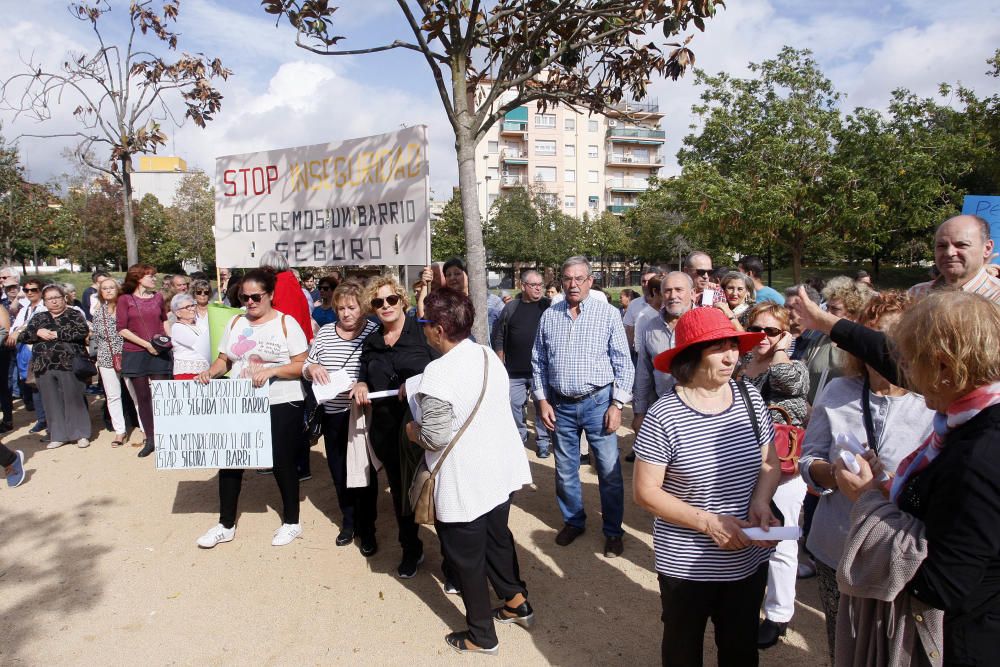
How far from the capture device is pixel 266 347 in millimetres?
4277

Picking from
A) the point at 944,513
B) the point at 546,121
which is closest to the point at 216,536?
the point at 944,513

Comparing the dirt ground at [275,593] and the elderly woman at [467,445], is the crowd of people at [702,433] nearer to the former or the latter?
the elderly woman at [467,445]

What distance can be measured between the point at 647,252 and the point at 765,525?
45443 millimetres

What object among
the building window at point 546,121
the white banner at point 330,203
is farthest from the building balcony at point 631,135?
the white banner at point 330,203

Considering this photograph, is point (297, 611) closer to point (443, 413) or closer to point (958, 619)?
point (443, 413)

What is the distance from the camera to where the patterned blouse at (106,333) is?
22.7ft

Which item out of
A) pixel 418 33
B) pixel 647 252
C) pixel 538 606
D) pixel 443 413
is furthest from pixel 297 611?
pixel 647 252

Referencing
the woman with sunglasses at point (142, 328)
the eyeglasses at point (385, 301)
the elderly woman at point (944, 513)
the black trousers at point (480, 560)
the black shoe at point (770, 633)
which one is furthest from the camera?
the woman with sunglasses at point (142, 328)

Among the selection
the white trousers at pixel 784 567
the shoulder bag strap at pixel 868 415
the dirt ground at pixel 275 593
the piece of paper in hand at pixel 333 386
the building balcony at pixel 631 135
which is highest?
the building balcony at pixel 631 135

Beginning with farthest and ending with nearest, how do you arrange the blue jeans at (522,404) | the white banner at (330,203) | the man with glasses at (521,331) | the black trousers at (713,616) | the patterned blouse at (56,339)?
the patterned blouse at (56,339)
the blue jeans at (522,404)
the man with glasses at (521,331)
the white banner at (330,203)
the black trousers at (713,616)

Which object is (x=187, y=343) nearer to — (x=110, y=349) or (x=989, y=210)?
(x=110, y=349)

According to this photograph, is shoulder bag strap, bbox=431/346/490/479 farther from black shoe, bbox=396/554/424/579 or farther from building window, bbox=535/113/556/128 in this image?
building window, bbox=535/113/556/128

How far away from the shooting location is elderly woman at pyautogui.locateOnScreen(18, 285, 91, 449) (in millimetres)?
6863

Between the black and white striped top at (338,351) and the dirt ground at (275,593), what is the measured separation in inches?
51.3
